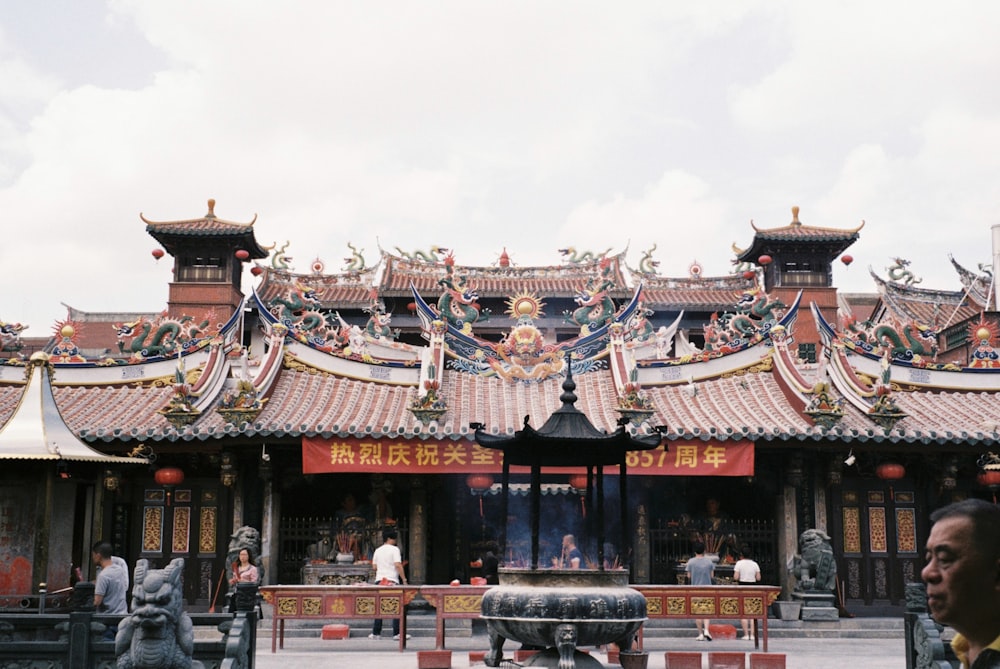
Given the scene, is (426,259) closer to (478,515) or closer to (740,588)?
(478,515)

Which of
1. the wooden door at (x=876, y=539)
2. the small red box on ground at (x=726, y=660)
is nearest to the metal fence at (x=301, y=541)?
the small red box on ground at (x=726, y=660)

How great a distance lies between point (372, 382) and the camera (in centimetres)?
1770

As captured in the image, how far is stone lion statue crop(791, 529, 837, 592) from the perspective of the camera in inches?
588

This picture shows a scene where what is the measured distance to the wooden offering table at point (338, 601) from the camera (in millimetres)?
12609

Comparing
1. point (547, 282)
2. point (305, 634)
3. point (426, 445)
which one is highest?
point (547, 282)

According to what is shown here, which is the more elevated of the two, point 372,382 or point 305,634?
point 372,382

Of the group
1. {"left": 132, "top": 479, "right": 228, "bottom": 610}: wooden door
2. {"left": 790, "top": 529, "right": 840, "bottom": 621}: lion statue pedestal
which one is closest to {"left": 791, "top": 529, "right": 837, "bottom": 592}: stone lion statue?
{"left": 790, "top": 529, "right": 840, "bottom": 621}: lion statue pedestal

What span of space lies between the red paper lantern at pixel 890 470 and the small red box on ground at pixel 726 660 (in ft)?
21.3

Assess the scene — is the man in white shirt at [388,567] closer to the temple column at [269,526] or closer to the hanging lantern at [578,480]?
the temple column at [269,526]

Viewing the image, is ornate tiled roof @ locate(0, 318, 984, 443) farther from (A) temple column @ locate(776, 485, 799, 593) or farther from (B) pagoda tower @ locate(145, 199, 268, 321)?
(B) pagoda tower @ locate(145, 199, 268, 321)

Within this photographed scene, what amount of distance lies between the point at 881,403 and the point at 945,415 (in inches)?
66.2

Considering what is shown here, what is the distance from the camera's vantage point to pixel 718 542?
16312 millimetres

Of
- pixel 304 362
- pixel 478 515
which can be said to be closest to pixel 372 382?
pixel 304 362

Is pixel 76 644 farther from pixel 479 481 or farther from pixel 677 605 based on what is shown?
pixel 479 481
